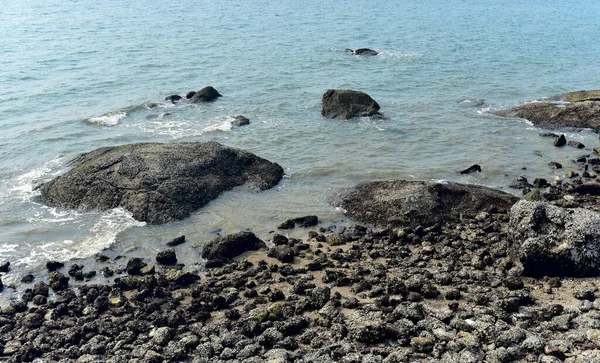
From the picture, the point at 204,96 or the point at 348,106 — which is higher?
the point at 204,96

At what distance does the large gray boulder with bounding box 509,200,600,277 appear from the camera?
1648 cm

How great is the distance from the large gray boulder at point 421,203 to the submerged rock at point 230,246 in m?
4.83

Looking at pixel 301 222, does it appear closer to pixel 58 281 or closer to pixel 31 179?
pixel 58 281

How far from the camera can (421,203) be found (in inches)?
885

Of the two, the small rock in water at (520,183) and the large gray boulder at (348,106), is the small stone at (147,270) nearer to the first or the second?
the small rock in water at (520,183)

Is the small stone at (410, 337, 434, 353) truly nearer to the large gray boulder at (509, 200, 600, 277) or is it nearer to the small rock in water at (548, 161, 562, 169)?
the large gray boulder at (509, 200, 600, 277)

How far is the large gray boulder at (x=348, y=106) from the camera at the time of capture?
36781mm

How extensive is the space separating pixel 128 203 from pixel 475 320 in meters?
16.0

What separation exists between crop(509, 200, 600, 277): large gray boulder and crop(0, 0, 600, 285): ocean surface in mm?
8330

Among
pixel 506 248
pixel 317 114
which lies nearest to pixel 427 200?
pixel 506 248

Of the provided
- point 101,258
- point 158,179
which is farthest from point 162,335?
point 158,179

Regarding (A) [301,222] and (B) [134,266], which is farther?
(A) [301,222]

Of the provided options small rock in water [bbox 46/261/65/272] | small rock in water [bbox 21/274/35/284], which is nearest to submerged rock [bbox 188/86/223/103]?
small rock in water [bbox 46/261/65/272]

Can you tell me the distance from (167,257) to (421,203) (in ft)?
35.0
